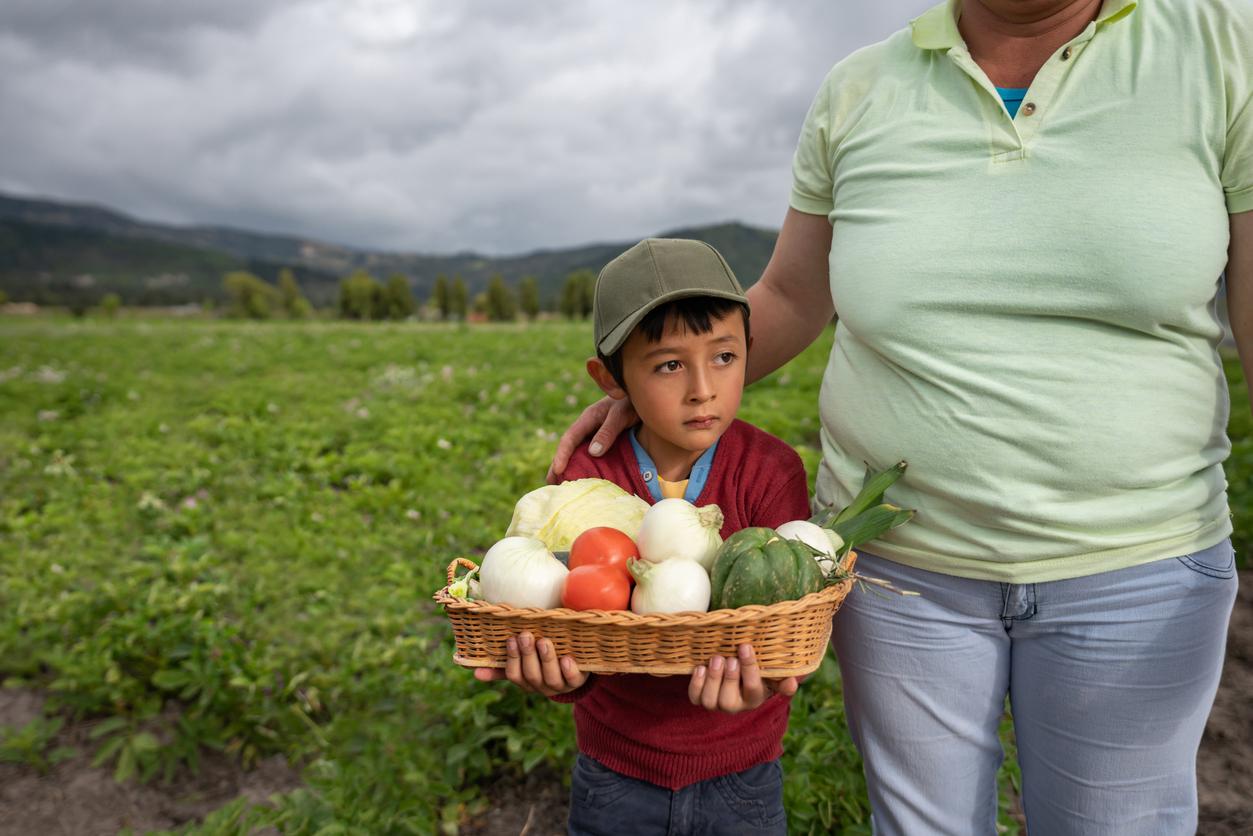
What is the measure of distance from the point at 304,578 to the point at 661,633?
3981 mm

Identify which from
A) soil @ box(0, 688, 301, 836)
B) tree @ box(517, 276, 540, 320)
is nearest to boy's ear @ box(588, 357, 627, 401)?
soil @ box(0, 688, 301, 836)

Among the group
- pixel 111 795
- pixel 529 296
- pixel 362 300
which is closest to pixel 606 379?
pixel 111 795

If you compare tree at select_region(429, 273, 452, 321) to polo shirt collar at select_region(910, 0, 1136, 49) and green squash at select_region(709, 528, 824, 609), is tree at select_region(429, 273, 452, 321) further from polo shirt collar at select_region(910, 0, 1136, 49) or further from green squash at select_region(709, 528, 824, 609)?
green squash at select_region(709, 528, 824, 609)

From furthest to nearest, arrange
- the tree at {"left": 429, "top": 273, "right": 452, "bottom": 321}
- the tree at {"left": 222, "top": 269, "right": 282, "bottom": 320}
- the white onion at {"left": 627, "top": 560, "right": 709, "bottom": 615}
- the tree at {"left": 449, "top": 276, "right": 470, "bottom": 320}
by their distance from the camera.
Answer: the tree at {"left": 449, "top": 276, "right": 470, "bottom": 320} → the tree at {"left": 429, "top": 273, "right": 452, "bottom": 321} → the tree at {"left": 222, "top": 269, "right": 282, "bottom": 320} → the white onion at {"left": 627, "top": 560, "right": 709, "bottom": 615}

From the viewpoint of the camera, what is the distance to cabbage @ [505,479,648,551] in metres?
1.78

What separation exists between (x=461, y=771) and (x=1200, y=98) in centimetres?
288

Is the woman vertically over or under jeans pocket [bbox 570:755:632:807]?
over

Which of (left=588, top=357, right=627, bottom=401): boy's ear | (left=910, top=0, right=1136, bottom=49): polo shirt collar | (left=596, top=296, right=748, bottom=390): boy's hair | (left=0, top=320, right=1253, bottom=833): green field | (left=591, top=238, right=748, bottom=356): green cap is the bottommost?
(left=0, top=320, right=1253, bottom=833): green field

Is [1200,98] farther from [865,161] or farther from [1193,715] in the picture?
[1193,715]

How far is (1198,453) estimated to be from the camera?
1548 mm

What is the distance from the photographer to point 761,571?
1493mm

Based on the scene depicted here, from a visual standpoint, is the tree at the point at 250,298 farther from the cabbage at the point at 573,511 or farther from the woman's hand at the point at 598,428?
the cabbage at the point at 573,511

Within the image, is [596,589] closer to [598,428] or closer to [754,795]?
[598,428]

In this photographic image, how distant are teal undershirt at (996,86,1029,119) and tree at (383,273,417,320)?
82536mm
